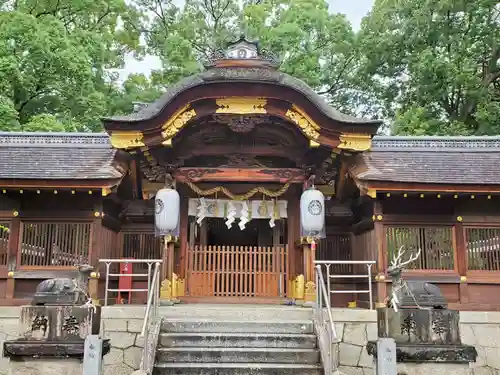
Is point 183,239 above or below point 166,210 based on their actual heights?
below

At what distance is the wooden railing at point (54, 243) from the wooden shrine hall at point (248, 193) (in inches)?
0.9

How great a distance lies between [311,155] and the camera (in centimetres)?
1069

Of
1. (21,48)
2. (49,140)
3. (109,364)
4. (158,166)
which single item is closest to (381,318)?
(109,364)

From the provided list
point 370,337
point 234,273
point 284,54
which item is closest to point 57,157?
point 234,273

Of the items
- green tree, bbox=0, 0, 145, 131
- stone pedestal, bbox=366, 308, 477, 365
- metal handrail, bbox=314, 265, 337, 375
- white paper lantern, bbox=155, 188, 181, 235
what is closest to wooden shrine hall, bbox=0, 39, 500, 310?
white paper lantern, bbox=155, 188, 181, 235

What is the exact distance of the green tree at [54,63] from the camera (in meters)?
16.5

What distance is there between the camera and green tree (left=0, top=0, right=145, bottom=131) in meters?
16.5

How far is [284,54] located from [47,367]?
1923 centimetres

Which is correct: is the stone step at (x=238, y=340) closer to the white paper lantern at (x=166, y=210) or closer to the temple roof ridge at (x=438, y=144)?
the white paper lantern at (x=166, y=210)

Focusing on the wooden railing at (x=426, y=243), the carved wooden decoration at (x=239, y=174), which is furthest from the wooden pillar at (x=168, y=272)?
the wooden railing at (x=426, y=243)

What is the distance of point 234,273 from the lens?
10648 mm

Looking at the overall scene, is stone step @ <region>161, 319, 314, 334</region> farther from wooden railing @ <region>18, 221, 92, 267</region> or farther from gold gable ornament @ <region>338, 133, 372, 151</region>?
gold gable ornament @ <region>338, 133, 372, 151</region>

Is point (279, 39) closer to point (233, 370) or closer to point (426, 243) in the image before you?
point (426, 243)

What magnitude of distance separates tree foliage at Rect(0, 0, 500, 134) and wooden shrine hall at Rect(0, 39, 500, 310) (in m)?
6.67
